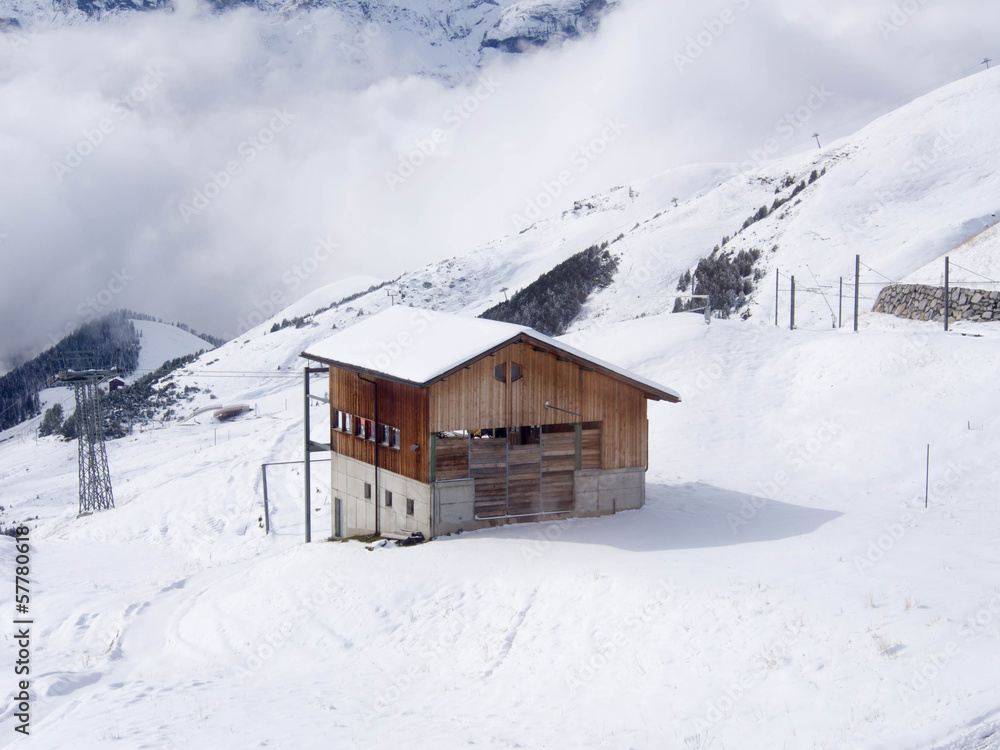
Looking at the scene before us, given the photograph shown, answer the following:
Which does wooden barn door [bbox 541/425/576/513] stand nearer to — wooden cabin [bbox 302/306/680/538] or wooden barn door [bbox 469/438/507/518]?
wooden cabin [bbox 302/306/680/538]

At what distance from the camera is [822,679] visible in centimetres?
1302

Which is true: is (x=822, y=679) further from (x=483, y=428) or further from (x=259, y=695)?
(x=483, y=428)

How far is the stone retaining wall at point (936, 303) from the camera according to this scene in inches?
1684

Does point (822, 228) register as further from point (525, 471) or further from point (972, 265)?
point (525, 471)

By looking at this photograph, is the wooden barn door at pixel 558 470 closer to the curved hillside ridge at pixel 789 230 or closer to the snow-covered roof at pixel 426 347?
the snow-covered roof at pixel 426 347

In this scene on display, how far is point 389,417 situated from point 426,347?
106 inches

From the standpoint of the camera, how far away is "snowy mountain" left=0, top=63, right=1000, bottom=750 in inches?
516

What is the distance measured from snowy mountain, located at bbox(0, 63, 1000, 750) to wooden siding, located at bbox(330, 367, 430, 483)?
9.39ft

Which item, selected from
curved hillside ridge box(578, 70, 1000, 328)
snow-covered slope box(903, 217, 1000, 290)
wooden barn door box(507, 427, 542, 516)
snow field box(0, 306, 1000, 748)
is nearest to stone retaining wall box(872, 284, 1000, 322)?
snow-covered slope box(903, 217, 1000, 290)

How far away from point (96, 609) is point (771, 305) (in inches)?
1915

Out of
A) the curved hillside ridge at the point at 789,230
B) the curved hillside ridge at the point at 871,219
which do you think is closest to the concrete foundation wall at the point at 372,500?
the curved hillside ridge at the point at 789,230

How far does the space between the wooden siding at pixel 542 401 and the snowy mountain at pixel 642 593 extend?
240 centimetres

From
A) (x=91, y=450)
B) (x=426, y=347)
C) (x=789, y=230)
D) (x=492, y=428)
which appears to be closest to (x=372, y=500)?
(x=492, y=428)

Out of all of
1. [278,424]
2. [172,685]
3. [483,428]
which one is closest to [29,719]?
[172,685]
